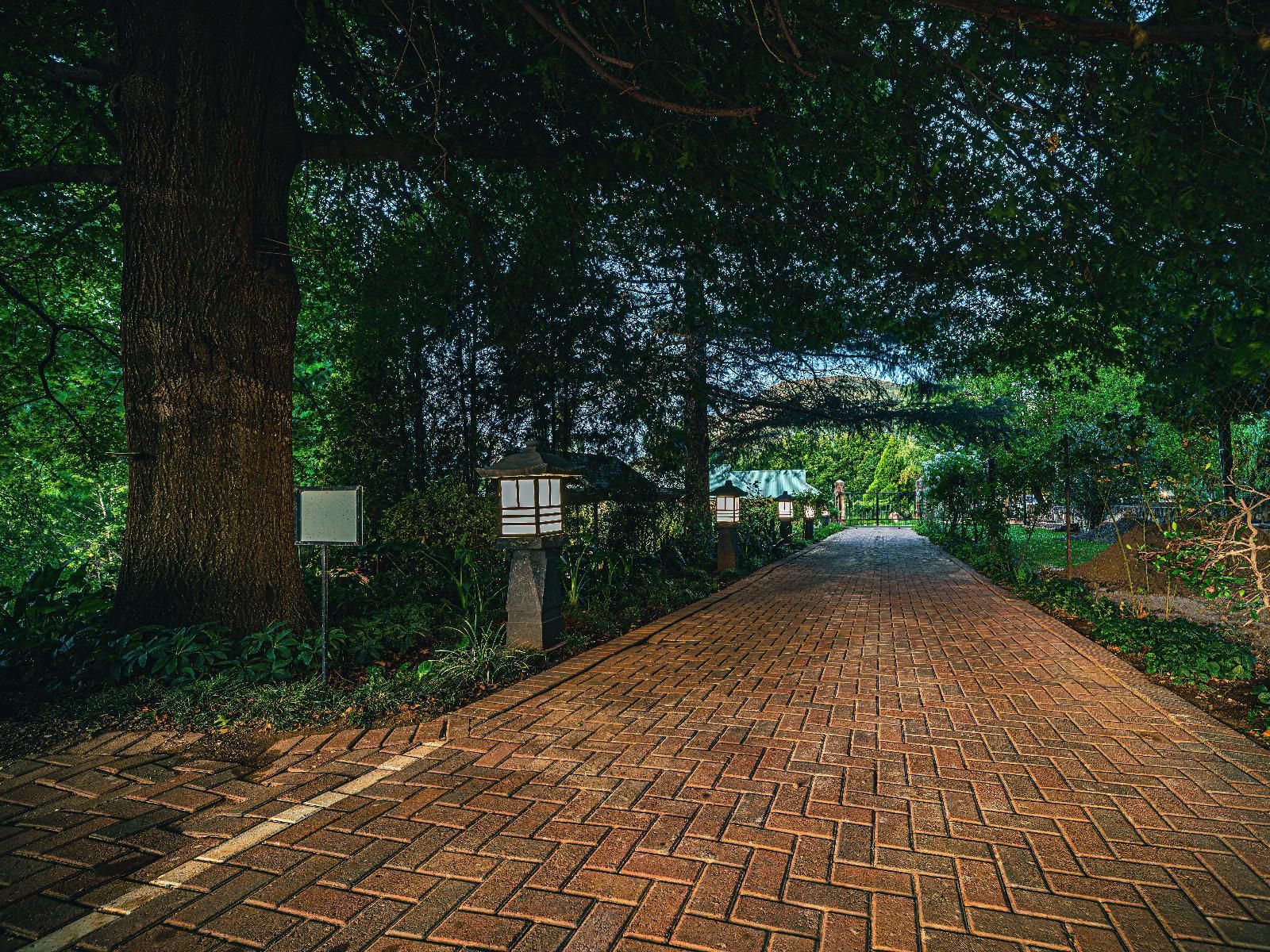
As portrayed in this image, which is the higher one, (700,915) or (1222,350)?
(1222,350)

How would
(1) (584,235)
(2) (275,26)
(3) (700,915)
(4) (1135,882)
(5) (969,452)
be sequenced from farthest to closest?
(5) (969,452)
(1) (584,235)
(2) (275,26)
(4) (1135,882)
(3) (700,915)

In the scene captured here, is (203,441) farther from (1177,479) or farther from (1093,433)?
(1093,433)

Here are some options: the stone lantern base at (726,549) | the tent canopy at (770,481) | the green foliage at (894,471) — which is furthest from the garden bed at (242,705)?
the green foliage at (894,471)

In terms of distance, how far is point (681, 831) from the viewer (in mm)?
2318

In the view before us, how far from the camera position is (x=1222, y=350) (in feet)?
14.0

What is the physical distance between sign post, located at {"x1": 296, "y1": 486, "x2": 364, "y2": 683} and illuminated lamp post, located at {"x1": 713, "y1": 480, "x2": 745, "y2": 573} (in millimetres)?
7474

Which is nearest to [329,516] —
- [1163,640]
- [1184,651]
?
[1184,651]

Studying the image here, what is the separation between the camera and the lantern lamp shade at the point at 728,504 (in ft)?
34.8

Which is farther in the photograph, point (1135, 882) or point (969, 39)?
point (969, 39)

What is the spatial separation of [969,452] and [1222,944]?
613 inches

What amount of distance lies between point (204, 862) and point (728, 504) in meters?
9.12

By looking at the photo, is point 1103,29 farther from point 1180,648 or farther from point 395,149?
point 395,149

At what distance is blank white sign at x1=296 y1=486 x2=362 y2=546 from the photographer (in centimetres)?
389

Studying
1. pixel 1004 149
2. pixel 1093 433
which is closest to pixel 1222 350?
pixel 1004 149
